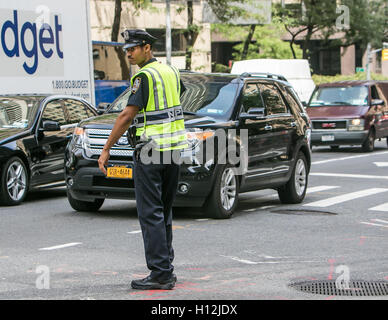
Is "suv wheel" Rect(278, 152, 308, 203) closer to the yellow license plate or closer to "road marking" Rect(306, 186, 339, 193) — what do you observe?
"road marking" Rect(306, 186, 339, 193)

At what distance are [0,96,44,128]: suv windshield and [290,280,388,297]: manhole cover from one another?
23.0ft

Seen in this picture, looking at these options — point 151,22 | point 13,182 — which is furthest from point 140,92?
point 151,22

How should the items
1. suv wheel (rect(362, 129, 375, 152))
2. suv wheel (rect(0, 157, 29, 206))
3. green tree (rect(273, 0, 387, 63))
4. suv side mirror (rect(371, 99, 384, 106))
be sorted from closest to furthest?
suv wheel (rect(0, 157, 29, 206)) → suv wheel (rect(362, 129, 375, 152)) → suv side mirror (rect(371, 99, 384, 106)) → green tree (rect(273, 0, 387, 63))

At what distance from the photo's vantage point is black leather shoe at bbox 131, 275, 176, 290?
20.8ft

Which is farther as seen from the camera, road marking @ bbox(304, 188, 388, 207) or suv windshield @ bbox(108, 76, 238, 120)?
road marking @ bbox(304, 188, 388, 207)

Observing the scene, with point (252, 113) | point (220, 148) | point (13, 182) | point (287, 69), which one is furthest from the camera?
point (287, 69)

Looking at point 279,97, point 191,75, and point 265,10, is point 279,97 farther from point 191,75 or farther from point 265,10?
point 265,10

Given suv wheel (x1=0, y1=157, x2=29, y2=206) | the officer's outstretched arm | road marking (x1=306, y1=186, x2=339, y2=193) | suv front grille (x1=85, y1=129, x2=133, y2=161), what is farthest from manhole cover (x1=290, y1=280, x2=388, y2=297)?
road marking (x1=306, y1=186, x2=339, y2=193)

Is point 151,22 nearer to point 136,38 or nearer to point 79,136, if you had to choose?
point 79,136

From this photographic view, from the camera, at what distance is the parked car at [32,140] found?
11.9 m

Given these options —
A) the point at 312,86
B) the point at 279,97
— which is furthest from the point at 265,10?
the point at 279,97

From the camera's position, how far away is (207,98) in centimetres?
1102

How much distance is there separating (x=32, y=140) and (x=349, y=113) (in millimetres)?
13531
